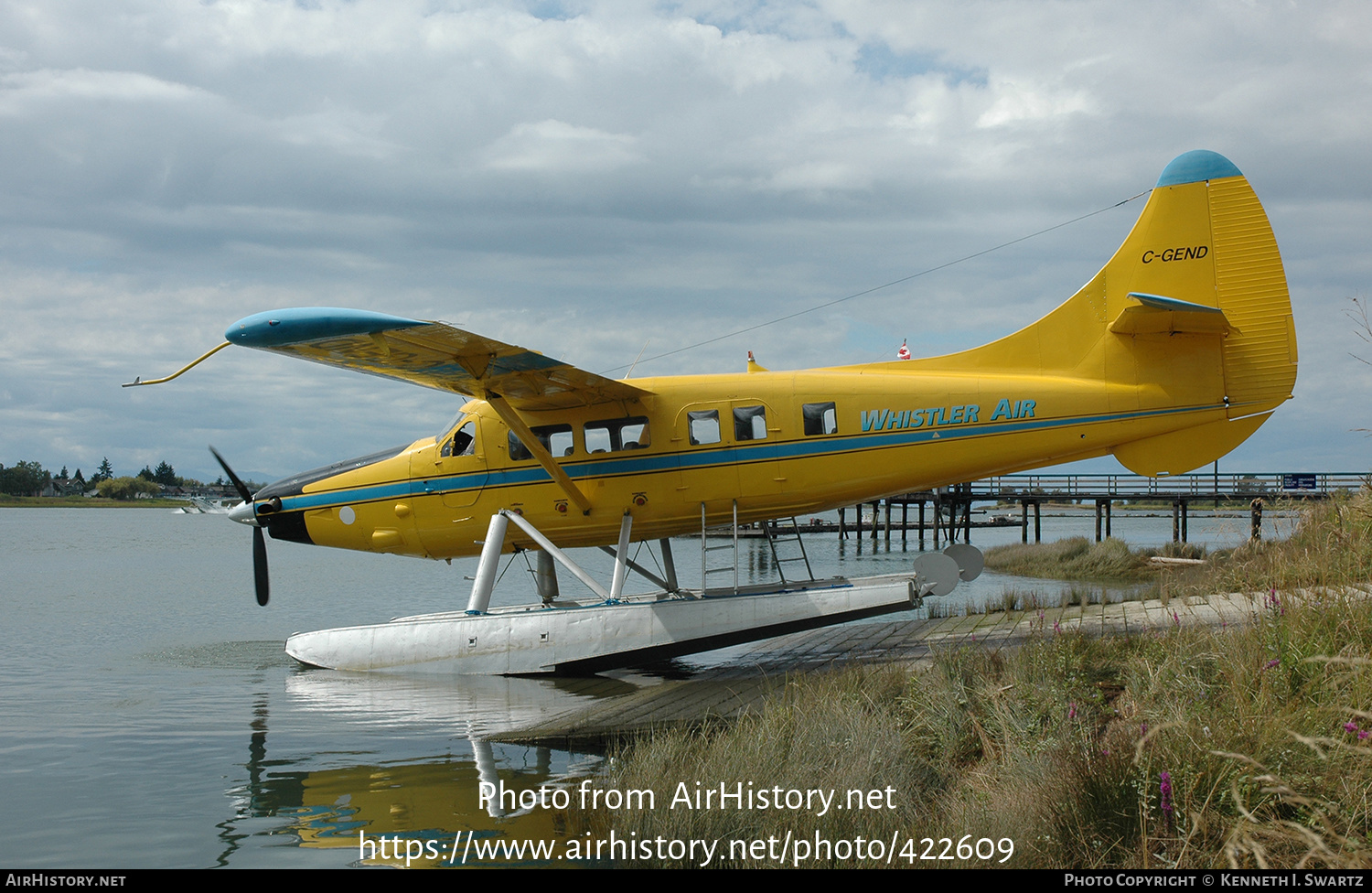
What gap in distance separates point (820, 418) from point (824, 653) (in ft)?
10.1

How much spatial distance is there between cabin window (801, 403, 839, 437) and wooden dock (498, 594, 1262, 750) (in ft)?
8.83

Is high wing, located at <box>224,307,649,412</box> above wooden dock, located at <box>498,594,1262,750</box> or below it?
above

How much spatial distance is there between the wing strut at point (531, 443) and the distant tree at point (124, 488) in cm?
14744

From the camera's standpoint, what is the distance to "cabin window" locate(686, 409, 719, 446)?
1141 centimetres

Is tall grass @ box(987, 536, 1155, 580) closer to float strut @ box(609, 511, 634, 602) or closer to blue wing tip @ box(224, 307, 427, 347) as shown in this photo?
float strut @ box(609, 511, 634, 602)

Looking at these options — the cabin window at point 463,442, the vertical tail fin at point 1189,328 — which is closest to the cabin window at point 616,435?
the cabin window at point 463,442

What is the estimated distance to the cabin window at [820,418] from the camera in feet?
36.5

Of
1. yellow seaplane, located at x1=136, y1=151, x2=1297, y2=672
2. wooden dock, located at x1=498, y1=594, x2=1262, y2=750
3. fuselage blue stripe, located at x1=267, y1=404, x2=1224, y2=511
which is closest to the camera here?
wooden dock, located at x1=498, y1=594, x2=1262, y2=750

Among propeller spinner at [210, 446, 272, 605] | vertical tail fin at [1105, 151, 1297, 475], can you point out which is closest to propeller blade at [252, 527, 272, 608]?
propeller spinner at [210, 446, 272, 605]

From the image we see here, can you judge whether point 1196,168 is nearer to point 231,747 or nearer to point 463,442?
point 463,442

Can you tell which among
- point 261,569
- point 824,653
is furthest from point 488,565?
point 261,569

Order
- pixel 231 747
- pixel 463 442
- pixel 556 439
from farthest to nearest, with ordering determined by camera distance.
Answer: pixel 463 442 < pixel 556 439 < pixel 231 747

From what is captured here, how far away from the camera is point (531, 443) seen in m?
11.3

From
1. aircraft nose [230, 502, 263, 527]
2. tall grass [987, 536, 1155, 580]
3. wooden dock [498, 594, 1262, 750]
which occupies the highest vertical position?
aircraft nose [230, 502, 263, 527]
